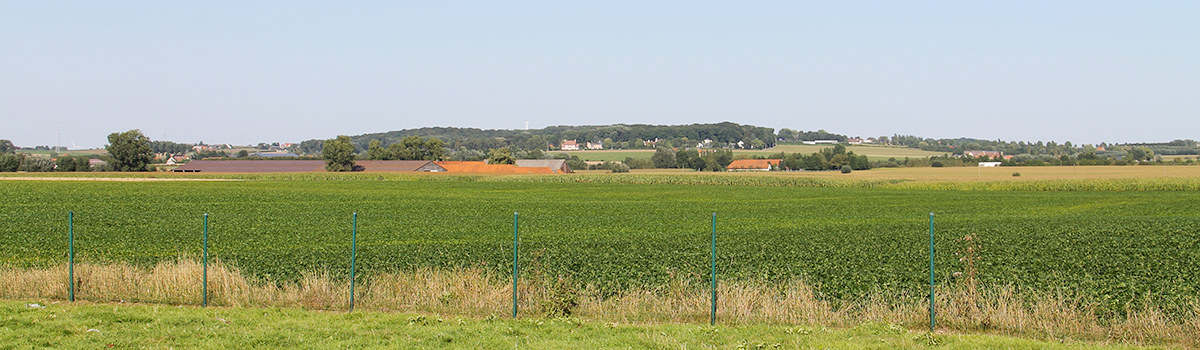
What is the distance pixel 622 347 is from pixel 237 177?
288 ft

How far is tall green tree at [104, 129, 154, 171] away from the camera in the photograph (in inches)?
4016

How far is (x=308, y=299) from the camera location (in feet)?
39.8

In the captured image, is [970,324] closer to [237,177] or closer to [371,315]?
[371,315]

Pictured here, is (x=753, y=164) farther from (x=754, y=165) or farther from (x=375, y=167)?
(x=375, y=167)

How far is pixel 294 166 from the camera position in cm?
11488

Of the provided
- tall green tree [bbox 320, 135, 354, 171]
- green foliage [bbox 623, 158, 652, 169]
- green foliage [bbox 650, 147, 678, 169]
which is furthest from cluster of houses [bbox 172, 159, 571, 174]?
green foliage [bbox 650, 147, 678, 169]

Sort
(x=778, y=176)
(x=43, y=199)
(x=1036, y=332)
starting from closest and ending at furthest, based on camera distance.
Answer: (x=1036, y=332)
(x=43, y=199)
(x=778, y=176)

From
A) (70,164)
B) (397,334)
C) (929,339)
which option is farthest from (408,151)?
(929,339)

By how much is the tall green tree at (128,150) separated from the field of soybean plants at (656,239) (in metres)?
56.6

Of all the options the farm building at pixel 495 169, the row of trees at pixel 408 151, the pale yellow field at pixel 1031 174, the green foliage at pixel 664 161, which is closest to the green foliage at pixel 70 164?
the row of trees at pixel 408 151

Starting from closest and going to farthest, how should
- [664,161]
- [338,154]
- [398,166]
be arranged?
[338,154], [398,166], [664,161]

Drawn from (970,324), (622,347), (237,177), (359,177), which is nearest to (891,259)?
(970,324)

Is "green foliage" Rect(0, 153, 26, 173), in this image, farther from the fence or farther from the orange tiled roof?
the orange tiled roof

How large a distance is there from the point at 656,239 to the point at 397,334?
672 inches
